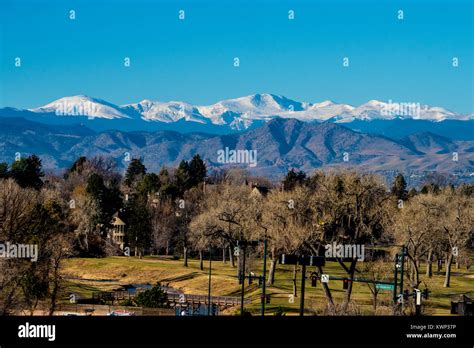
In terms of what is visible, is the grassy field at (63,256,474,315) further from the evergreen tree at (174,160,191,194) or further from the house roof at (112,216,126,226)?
the evergreen tree at (174,160,191,194)

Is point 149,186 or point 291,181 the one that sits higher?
point 291,181

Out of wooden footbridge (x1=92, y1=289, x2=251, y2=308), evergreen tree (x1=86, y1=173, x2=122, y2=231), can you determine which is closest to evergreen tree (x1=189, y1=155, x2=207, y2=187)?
evergreen tree (x1=86, y1=173, x2=122, y2=231)

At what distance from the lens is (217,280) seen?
95.9 metres

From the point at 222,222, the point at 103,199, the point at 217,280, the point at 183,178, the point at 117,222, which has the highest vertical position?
the point at 183,178

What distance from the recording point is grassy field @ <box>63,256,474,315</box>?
7544 cm

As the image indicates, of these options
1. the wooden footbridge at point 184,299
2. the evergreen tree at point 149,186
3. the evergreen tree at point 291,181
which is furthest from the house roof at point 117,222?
the wooden footbridge at point 184,299

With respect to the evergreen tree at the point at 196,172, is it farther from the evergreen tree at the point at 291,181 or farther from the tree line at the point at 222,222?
the evergreen tree at the point at 291,181

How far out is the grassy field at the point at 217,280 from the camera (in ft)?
247

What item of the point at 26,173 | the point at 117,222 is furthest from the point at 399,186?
the point at 26,173

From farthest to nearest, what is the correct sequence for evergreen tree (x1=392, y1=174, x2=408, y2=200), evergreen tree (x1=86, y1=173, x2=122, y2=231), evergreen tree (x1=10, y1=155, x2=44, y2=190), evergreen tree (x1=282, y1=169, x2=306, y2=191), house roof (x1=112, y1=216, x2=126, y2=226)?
1. evergreen tree (x1=392, y1=174, x2=408, y2=200)
2. evergreen tree (x1=282, y1=169, x2=306, y2=191)
3. house roof (x1=112, y1=216, x2=126, y2=226)
4. evergreen tree (x1=86, y1=173, x2=122, y2=231)
5. evergreen tree (x1=10, y1=155, x2=44, y2=190)

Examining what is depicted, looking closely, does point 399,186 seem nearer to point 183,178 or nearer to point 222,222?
point 183,178
